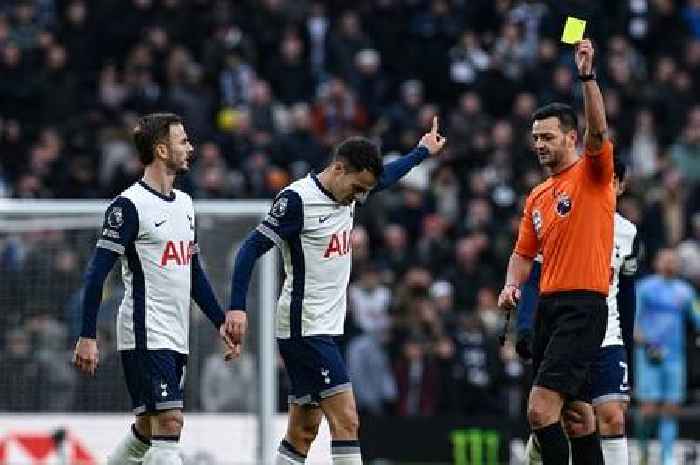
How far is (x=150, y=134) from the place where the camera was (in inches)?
472

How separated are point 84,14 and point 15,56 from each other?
1.56 metres

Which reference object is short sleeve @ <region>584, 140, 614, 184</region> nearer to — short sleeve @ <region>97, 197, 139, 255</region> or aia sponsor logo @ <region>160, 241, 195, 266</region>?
aia sponsor logo @ <region>160, 241, 195, 266</region>

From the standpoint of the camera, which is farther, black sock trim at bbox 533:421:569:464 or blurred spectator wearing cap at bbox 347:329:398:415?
blurred spectator wearing cap at bbox 347:329:398:415

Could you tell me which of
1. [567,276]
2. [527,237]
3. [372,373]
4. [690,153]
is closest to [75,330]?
[372,373]

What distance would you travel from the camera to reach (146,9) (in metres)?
26.3

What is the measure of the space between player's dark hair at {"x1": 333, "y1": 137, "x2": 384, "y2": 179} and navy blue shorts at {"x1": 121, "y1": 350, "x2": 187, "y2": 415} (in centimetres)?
162

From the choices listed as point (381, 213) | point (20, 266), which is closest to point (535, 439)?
point (20, 266)

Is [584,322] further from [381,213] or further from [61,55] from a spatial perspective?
[61,55]

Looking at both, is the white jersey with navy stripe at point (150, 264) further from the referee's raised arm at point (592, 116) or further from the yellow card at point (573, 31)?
the yellow card at point (573, 31)

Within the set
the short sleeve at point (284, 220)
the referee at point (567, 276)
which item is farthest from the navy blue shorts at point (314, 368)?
the referee at point (567, 276)

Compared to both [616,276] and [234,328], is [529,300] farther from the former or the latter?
[234,328]

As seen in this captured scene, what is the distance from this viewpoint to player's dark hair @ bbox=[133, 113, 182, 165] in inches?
472

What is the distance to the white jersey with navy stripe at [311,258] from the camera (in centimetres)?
1208

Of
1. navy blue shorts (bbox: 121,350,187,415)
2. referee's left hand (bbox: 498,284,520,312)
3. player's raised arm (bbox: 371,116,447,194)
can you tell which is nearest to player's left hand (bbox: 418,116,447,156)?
player's raised arm (bbox: 371,116,447,194)
